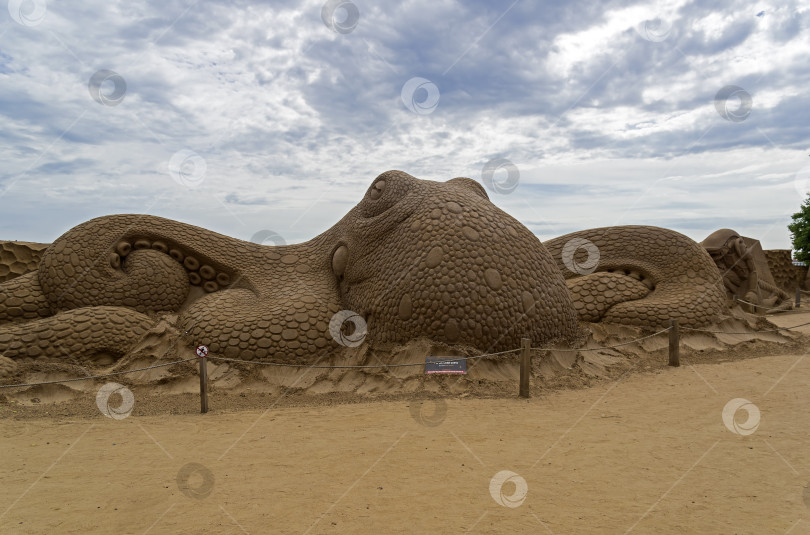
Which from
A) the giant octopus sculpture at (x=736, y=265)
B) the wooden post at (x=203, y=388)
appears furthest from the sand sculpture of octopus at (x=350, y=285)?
the giant octopus sculpture at (x=736, y=265)

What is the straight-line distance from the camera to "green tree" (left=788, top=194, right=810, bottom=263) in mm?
21309

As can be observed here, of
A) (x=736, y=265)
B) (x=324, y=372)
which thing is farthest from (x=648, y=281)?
(x=324, y=372)

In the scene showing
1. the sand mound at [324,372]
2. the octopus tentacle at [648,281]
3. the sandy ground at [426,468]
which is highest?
the octopus tentacle at [648,281]

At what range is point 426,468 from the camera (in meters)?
3.70

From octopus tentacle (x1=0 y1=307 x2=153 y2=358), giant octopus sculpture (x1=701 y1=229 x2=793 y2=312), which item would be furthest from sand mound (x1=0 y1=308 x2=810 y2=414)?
giant octopus sculpture (x1=701 y1=229 x2=793 y2=312)

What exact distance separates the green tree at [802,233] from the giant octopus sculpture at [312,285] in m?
20.1

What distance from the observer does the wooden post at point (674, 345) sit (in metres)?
7.17

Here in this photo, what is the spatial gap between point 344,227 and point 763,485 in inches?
242

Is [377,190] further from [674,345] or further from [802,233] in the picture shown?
[802,233]

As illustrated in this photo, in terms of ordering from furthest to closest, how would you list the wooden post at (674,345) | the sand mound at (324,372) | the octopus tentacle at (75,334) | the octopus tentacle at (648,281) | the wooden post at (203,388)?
the octopus tentacle at (648,281), the wooden post at (674,345), the octopus tentacle at (75,334), the sand mound at (324,372), the wooden post at (203,388)

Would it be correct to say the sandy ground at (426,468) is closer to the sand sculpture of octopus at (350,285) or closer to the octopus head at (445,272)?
the octopus head at (445,272)

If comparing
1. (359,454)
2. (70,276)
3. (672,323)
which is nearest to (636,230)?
(672,323)

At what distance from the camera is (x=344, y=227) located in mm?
8094

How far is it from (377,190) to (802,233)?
22160 mm
